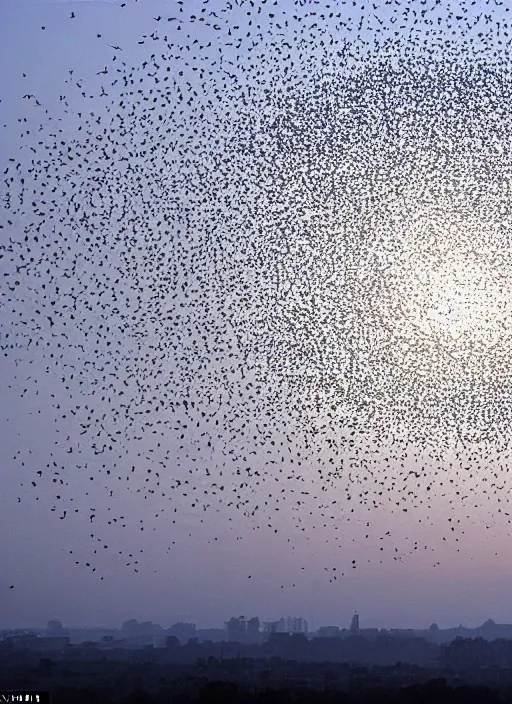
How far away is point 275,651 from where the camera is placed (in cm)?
9319

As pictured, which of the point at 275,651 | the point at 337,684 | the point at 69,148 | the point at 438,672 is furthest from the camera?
the point at 275,651

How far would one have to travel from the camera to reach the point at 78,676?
221 feet

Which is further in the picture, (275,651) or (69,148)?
(275,651)

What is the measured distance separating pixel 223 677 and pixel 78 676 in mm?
8439

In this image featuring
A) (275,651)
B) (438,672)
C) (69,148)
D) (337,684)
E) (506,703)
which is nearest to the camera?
(69,148)

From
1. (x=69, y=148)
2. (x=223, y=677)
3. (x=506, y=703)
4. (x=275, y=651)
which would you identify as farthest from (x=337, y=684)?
(x=69, y=148)

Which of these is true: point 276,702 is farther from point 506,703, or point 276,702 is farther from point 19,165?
point 19,165

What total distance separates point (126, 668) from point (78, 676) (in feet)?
29.7

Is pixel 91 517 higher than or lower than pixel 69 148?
lower

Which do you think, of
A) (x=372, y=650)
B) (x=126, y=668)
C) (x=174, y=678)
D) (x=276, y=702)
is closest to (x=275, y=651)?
(x=372, y=650)

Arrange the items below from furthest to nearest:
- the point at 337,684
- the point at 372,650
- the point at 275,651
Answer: the point at 372,650
the point at 275,651
the point at 337,684

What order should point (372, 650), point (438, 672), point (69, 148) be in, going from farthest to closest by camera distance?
point (372, 650)
point (438, 672)
point (69, 148)

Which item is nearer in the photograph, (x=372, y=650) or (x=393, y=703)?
(x=393, y=703)

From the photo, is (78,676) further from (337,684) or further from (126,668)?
(337,684)
